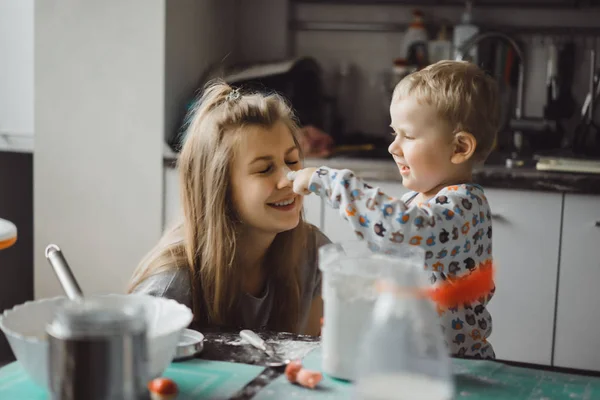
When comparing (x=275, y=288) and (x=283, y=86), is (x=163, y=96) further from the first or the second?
(x=275, y=288)

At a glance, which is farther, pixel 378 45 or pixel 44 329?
pixel 378 45

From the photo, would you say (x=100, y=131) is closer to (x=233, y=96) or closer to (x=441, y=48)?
(x=441, y=48)

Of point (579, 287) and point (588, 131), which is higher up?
point (588, 131)

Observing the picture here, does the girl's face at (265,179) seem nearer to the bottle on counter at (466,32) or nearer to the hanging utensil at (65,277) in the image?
the hanging utensil at (65,277)

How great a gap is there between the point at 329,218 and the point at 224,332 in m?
1.55

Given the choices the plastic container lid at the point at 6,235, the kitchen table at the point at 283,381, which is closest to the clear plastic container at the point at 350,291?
the kitchen table at the point at 283,381

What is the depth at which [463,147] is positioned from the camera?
1514 millimetres

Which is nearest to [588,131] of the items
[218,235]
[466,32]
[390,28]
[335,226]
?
[466,32]

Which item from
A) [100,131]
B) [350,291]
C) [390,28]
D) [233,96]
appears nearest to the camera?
[350,291]

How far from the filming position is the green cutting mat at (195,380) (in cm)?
105

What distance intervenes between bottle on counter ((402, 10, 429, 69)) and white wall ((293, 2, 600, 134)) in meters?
0.09

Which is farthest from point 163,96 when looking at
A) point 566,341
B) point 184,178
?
point 566,341

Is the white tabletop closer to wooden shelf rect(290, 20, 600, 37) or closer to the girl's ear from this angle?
the girl's ear

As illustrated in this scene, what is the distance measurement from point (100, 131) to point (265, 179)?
1.57m
